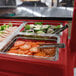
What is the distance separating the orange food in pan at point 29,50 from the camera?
4.24 ft

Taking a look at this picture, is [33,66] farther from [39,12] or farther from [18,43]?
[39,12]

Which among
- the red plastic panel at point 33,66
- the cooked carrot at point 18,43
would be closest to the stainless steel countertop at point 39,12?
the cooked carrot at point 18,43

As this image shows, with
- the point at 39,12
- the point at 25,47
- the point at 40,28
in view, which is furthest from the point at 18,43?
the point at 39,12

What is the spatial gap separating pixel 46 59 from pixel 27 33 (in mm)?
735

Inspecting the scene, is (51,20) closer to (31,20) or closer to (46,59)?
(31,20)

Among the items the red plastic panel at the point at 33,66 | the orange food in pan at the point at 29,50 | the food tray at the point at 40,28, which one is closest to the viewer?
the red plastic panel at the point at 33,66

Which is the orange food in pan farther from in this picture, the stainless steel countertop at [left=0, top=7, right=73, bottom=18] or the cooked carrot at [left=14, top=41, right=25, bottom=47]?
the stainless steel countertop at [left=0, top=7, right=73, bottom=18]

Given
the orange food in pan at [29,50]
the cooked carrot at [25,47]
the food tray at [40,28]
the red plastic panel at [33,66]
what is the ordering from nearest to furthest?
1. the red plastic panel at [33,66]
2. the orange food in pan at [29,50]
3. the cooked carrot at [25,47]
4. the food tray at [40,28]

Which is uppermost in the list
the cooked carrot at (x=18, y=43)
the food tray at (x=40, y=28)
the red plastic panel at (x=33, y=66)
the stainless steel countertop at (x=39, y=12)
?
the stainless steel countertop at (x=39, y=12)

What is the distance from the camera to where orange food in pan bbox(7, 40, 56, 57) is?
4.24ft

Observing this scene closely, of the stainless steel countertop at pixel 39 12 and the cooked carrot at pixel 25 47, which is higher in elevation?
the stainless steel countertop at pixel 39 12

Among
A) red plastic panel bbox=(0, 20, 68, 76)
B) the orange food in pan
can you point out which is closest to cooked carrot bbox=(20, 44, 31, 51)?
the orange food in pan

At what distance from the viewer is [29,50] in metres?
1.40

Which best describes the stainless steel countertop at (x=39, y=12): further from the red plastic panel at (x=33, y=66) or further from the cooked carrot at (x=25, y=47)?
the red plastic panel at (x=33, y=66)
